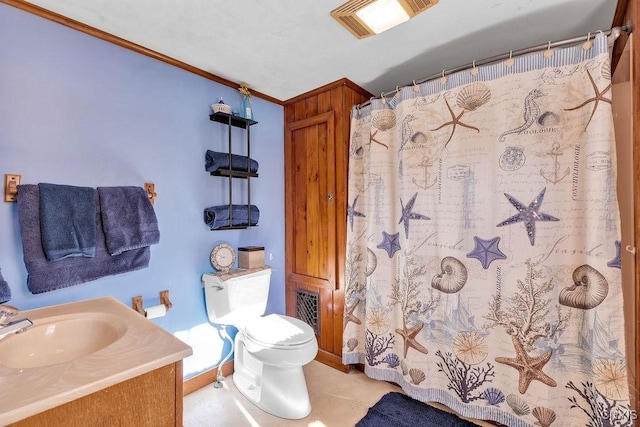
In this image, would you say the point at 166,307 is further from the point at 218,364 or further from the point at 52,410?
the point at 52,410

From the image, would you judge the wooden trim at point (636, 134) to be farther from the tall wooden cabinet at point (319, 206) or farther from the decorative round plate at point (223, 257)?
the decorative round plate at point (223, 257)

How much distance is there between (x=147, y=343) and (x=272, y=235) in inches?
57.5

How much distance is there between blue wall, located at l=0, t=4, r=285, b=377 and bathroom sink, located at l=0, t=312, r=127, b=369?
0.31m

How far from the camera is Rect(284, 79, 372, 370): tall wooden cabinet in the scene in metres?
2.09

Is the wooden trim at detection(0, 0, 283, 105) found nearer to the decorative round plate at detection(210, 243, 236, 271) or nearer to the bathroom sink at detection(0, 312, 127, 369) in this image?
the decorative round plate at detection(210, 243, 236, 271)

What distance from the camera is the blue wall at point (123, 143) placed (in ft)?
4.09

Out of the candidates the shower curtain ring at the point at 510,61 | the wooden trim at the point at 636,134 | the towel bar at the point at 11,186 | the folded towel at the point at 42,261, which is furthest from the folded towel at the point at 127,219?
the wooden trim at the point at 636,134

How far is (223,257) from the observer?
1.95 metres

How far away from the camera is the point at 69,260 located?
1296 millimetres

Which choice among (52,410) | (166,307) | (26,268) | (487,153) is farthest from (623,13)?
(26,268)

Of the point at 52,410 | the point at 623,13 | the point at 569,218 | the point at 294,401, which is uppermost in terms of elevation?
the point at 623,13

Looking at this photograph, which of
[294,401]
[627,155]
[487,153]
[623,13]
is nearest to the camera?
[627,155]

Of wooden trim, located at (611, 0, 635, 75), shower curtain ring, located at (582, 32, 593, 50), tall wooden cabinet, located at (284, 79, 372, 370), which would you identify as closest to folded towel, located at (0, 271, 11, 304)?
tall wooden cabinet, located at (284, 79, 372, 370)

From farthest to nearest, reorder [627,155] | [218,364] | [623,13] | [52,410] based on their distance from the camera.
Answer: [218,364] → [623,13] → [627,155] → [52,410]
